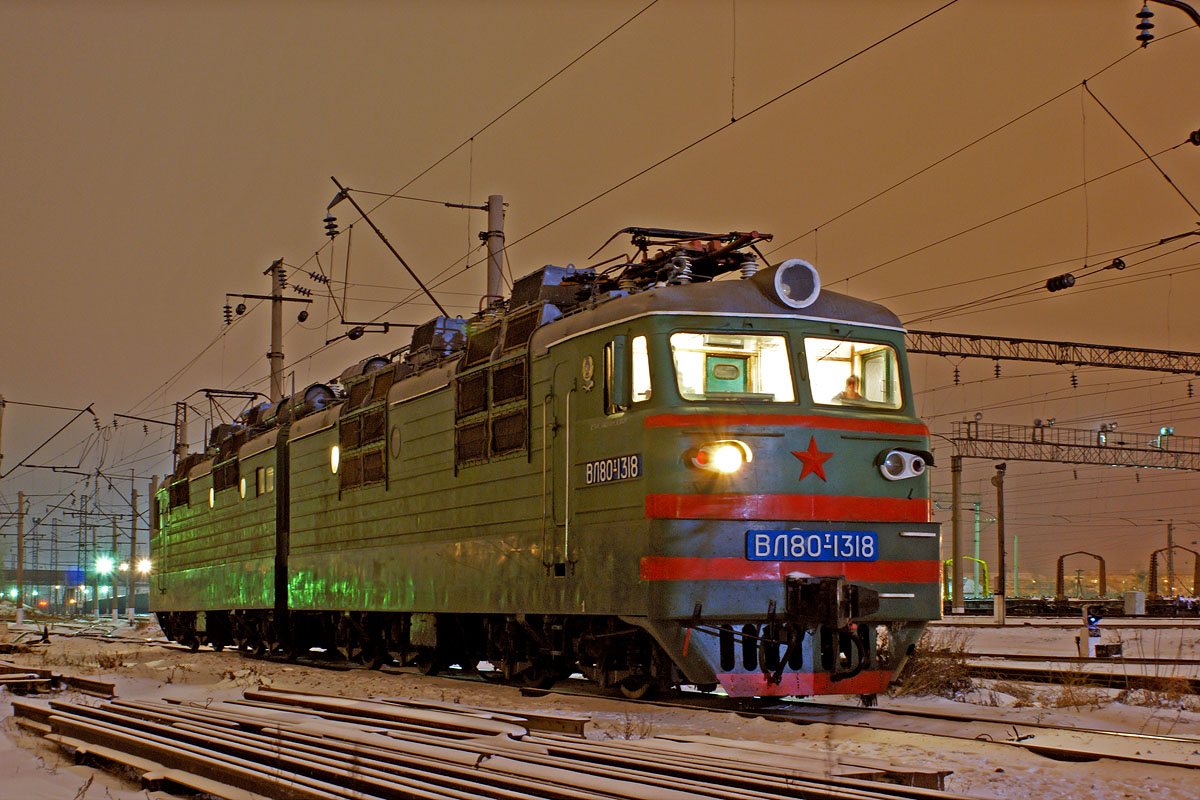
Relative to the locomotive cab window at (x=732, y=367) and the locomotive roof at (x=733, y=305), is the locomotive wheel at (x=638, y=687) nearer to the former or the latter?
the locomotive cab window at (x=732, y=367)

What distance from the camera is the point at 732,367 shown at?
1062 centimetres

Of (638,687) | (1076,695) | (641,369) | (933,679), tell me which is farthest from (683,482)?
(1076,695)

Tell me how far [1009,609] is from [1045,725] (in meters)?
44.1

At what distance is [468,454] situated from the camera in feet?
43.4

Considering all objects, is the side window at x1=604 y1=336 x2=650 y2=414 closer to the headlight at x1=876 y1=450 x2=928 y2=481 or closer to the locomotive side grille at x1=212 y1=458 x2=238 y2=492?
the headlight at x1=876 y1=450 x2=928 y2=481

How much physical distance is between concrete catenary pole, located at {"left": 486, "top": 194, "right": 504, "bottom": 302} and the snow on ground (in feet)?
21.1

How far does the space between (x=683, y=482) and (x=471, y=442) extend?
370cm

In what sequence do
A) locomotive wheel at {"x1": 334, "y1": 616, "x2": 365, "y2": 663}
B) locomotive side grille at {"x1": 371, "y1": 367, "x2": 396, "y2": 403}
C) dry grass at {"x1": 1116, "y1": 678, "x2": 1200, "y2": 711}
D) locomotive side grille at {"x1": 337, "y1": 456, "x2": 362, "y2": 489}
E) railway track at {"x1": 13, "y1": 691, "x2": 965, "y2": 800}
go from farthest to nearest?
locomotive wheel at {"x1": 334, "y1": 616, "x2": 365, "y2": 663} → locomotive side grille at {"x1": 337, "y1": 456, "x2": 362, "y2": 489} → locomotive side grille at {"x1": 371, "y1": 367, "x2": 396, "y2": 403} → dry grass at {"x1": 1116, "y1": 678, "x2": 1200, "y2": 711} → railway track at {"x1": 13, "y1": 691, "x2": 965, "y2": 800}

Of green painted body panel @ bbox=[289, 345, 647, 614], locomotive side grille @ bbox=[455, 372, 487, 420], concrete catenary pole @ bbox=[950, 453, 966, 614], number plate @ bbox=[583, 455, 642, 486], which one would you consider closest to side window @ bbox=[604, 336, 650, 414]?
green painted body panel @ bbox=[289, 345, 647, 614]

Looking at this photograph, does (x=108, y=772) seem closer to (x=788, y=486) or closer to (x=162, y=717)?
(x=162, y=717)

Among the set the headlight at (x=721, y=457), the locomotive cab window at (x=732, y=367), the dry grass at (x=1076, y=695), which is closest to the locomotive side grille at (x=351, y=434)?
the locomotive cab window at (x=732, y=367)

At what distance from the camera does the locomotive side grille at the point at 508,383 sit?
40.4ft

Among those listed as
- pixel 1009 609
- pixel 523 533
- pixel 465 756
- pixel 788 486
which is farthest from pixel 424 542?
pixel 1009 609

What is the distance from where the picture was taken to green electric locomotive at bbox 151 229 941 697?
33.1 ft
